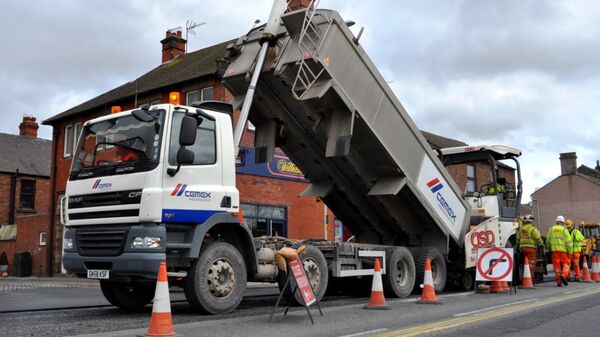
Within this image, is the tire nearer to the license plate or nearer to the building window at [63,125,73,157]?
the license plate

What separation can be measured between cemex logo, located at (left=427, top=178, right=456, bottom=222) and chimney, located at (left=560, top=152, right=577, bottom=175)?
142ft

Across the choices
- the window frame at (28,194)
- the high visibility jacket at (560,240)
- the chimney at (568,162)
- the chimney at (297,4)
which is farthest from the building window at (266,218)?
the chimney at (568,162)

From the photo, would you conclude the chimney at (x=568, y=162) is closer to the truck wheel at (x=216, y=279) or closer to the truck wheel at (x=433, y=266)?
the truck wheel at (x=433, y=266)

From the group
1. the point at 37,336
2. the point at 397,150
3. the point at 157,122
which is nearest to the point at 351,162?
the point at 397,150

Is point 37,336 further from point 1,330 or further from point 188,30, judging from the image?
point 188,30

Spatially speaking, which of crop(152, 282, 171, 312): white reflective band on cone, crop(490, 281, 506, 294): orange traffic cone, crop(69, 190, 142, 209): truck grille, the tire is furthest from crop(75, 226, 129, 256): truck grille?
crop(490, 281, 506, 294): orange traffic cone

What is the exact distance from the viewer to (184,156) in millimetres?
7371

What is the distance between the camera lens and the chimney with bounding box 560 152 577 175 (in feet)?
163

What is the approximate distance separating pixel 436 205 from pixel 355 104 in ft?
9.69

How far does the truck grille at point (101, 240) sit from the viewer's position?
7.15 metres

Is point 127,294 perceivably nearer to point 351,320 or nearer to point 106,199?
point 106,199

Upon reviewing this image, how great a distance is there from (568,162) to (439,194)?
44207mm

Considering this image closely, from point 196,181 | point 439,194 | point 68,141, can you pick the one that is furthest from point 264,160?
point 68,141

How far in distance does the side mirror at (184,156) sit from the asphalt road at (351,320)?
1.98 metres
